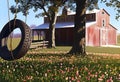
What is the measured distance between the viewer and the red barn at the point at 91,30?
68.6 meters

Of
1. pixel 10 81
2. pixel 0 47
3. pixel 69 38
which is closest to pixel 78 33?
pixel 0 47

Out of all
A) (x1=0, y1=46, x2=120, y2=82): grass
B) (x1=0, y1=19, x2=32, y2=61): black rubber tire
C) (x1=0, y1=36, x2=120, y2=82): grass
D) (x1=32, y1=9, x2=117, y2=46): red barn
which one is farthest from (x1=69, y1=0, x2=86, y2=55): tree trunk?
(x1=32, y1=9, x2=117, y2=46): red barn

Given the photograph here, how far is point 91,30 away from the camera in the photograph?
69.0 m

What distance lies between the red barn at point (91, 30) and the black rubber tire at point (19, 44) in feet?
169

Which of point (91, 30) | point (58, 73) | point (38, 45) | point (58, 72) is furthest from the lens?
point (91, 30)

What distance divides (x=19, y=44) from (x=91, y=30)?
57457mm

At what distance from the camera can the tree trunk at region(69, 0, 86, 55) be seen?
29.2 meters

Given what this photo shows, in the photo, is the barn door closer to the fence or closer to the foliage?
the fence

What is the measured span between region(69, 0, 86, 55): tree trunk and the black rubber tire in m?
15.5

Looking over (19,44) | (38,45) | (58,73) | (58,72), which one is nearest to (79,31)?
(19,44)

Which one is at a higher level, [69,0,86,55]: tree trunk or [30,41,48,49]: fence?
[69,0,86,55]: tree trunk

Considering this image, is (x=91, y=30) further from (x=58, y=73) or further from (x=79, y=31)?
(x=58, y=73)

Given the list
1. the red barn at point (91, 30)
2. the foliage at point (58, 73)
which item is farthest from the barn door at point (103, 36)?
the foliage at point (58, 73)

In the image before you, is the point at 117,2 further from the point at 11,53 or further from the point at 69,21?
the point at 69,21
